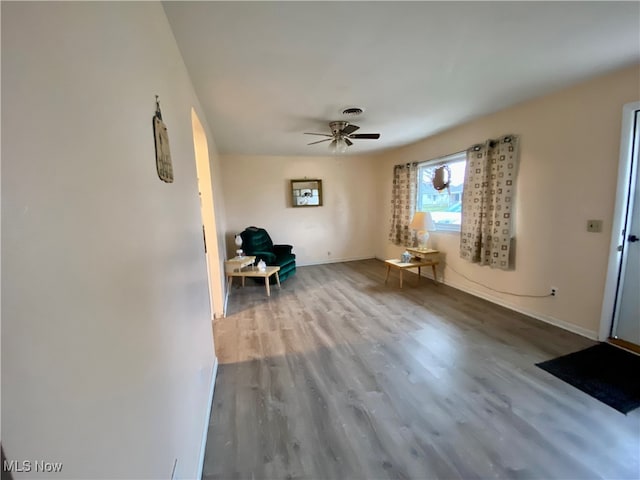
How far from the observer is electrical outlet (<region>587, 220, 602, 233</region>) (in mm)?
2500

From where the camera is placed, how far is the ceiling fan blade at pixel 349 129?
10.6 feet

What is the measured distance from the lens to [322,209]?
5.92 m

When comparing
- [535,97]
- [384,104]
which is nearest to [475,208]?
[535,97]

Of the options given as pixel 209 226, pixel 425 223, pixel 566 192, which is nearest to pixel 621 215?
pixel 566 192

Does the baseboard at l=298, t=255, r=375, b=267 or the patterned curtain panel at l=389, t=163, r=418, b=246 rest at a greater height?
the patterned curtain panel at l=389, t=163, r=418, b=246

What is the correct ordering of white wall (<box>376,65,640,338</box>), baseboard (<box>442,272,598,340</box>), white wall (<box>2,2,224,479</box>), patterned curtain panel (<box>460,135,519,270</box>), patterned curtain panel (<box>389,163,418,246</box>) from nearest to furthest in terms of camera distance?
1. white wall (<box>2,2,224,479</box>)
2. white wall (<box>376,65,640,338</box>)
3. baseboard (<box>442,272,598,340</box>)
4. patterned curtain panel (<box>460,135,519,270</box>)
5. patterned curtain panel (<box>389,163,418,246</box>)

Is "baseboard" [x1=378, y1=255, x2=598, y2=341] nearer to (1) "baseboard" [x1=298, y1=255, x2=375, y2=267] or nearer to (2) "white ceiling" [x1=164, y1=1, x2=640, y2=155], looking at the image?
(1) "baseboard" [x1=298, y1=255, x2=375, y2=267]

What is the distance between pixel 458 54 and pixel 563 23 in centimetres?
56

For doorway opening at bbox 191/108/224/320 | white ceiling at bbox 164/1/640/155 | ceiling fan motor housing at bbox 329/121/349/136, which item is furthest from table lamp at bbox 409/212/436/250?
doorway opening at bbox 191/108/224/320

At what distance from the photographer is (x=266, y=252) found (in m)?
4.63

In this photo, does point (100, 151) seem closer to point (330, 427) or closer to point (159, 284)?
point (159, 284)

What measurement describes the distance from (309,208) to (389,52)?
13.4 ft

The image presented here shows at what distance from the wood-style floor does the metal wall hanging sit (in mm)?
1511

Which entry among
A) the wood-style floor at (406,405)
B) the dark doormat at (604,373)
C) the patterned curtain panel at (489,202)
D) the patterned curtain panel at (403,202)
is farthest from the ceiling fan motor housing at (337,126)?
the dark doormat at (604,373)
